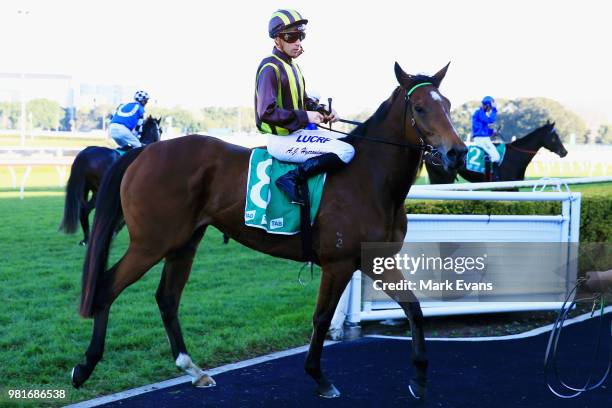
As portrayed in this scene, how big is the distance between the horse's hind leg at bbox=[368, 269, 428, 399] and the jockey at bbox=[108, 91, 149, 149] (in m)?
6.63

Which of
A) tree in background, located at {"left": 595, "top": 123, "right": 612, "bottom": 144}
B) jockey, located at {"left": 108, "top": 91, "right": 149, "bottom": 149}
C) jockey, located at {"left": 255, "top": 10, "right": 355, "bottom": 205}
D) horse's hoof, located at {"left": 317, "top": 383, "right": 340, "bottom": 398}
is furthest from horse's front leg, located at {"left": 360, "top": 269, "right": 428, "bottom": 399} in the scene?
tree in background, located at {"left": 595, "top": 123, "right": 612, "bottom": 144}

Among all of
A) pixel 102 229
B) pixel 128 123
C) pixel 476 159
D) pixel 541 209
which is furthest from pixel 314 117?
pixel 476 159

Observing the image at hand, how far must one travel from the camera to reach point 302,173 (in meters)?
4.32

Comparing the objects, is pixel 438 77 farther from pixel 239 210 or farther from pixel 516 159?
pixel 516 159

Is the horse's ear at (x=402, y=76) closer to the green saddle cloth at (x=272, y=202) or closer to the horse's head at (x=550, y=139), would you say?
the green saddle cloth at (x=272, y=202)

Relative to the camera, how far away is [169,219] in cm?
446

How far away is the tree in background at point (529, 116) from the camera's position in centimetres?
6043

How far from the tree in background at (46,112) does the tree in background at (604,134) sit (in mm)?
52995

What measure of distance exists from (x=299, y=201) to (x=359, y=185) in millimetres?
351

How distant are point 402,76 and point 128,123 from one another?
678cm

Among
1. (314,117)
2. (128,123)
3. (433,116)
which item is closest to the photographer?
(433,116)

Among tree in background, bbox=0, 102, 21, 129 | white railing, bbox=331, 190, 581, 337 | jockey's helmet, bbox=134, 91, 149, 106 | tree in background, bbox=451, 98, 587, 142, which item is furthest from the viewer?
tree in background, bbox=0, 102, 21, 129

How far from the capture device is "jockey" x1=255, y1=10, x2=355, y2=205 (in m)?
4.32

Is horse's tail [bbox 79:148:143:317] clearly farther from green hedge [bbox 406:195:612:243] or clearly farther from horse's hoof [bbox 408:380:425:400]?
green hedge [bbox 406:195:612:243]
